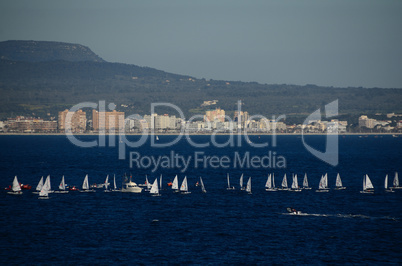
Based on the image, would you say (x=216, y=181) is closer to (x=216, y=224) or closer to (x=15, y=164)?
(x=216, y=224)

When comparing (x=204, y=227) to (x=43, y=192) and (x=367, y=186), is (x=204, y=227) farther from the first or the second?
(x=367, y=186)

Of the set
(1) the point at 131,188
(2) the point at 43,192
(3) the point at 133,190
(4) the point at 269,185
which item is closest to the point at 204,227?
(3) the point at 133,190

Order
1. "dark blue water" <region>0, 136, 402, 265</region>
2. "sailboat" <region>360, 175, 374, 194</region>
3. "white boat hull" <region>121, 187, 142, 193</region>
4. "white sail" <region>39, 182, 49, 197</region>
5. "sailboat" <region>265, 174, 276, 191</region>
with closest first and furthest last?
"dark blue water" <region>0, 136, 402, 265</region> < "white sail" <region>39, 182, 49, 197</region> < "sailboat" <region>360, 175, 374, 194</region> < "white boat hull" <region>121, 187, 142, 193</region> < "sailboat" <region>265, 174, 276, 191</region>

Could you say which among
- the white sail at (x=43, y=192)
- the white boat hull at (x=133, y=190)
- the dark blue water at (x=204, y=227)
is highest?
the white sail at (x=43, y=192)

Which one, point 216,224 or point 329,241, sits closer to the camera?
point 329,241

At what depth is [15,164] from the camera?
513 feet

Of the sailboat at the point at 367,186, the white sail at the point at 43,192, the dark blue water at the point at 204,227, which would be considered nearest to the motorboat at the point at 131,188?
the dark blue water at the point at 204,227

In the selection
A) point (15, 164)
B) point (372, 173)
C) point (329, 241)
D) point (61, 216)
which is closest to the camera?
point (329, 241)

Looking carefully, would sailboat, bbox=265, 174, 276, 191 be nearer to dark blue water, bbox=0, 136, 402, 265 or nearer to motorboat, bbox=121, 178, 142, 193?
dark blue water, bbox=0, 136, 402, 265

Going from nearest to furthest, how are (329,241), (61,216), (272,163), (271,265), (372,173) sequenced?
(271,265), (329,241), (61,216), (372,173), (272,163)

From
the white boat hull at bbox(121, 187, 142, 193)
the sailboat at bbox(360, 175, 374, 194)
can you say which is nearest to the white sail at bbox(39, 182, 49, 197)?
the white boat hull at bbox(121, 187, 142, 193)

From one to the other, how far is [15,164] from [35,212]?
3147 inches

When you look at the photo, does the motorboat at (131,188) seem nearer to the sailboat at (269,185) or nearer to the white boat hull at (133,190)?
the white boat hull at (133,190)

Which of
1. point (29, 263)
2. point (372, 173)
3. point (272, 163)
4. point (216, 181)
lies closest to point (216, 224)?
point (29, 263)
